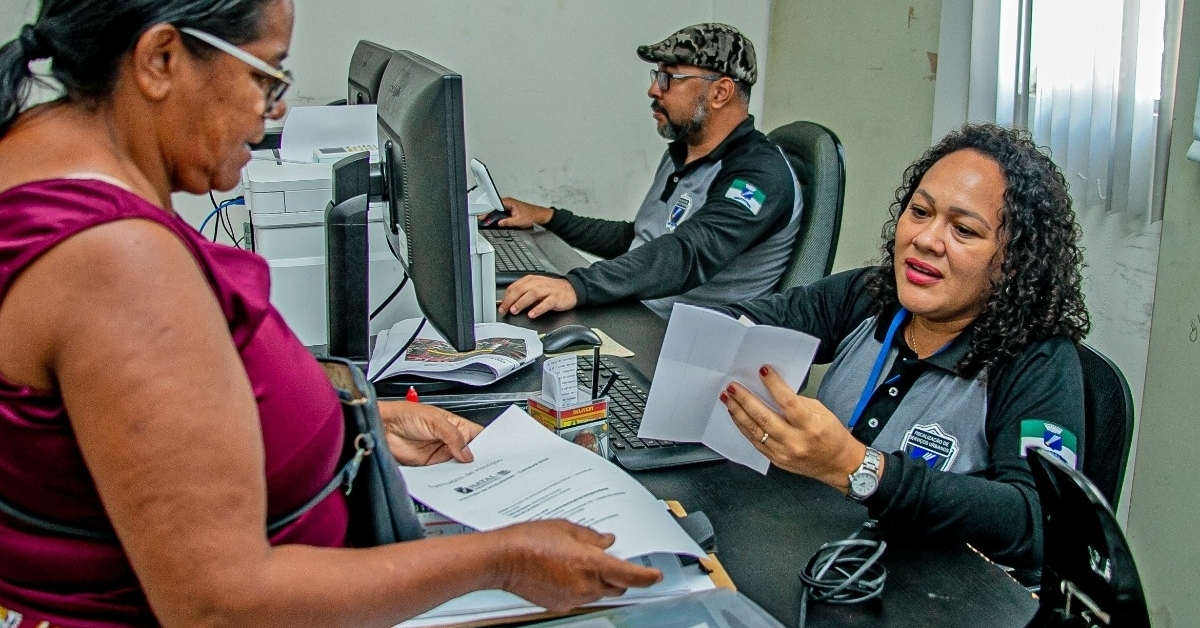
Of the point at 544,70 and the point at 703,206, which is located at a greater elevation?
the point at 544,70

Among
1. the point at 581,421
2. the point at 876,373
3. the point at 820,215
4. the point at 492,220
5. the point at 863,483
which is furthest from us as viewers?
the point at 492,220

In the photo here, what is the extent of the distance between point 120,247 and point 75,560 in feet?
0.85

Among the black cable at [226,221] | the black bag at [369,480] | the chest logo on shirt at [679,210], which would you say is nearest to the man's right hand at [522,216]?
the chest logo on shirt at [679,210]

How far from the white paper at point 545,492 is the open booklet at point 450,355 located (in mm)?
331

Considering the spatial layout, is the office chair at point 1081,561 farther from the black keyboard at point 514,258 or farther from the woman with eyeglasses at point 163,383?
the black keyboard at point 514,258

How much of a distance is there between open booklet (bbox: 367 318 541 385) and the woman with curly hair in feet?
1.64

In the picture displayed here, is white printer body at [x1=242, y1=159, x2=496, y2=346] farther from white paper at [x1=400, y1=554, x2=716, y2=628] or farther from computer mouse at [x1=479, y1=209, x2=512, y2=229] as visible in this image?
computer mouse at [x1=479, y1=209, x2=512, y2=229]

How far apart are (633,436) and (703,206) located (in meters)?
1.15

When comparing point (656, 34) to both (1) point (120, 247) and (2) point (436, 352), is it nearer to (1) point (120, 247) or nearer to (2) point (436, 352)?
(2) point (436, 352)

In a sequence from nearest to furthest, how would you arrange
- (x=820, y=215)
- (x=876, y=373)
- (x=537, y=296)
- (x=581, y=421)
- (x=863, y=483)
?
(x=863, y=483), (x=581, y=421), (x=876, y=373), (x=537, y=296), (x=820, y=215)

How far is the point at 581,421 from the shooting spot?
4.08 ft

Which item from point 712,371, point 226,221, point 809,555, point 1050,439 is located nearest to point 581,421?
point 712,371

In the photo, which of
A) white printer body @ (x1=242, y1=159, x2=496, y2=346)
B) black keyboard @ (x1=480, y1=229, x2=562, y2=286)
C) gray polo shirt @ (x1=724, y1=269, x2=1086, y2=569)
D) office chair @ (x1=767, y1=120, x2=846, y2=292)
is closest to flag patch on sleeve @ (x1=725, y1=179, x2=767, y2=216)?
office chair @ (x1=767, y1=120, x2=846, y2=292)

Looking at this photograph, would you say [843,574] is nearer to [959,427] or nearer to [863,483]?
[863,483]
